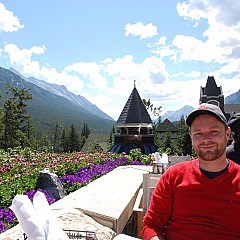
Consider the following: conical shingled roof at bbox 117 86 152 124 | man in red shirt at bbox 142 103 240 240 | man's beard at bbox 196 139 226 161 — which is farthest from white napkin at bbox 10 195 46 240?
conical shingled roof at bbox 117 86 152 124

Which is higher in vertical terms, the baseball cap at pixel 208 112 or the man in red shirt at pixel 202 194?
the baseball cap at pixel 208 112

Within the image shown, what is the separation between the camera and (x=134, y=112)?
21156 mm

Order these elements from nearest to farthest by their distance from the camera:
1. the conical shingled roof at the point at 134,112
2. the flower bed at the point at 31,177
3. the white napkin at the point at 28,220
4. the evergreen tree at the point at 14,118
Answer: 1. the white napkin at the point at 28,220
2. the flower bed at the point at 31,177
3. the conical shingled roof at the point at 134,112
4. the evergreen tree at the point at 14,118

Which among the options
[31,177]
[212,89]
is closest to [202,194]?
[31,177]

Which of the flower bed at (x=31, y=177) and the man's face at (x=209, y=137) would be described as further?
the flower bed at (x=31, y=177)

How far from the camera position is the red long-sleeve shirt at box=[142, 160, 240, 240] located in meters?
2.05

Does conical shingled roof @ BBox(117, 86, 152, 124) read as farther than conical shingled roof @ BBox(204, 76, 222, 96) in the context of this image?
No

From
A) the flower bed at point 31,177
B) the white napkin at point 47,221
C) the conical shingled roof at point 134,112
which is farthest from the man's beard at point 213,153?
the conical shingled roof at point 134,112

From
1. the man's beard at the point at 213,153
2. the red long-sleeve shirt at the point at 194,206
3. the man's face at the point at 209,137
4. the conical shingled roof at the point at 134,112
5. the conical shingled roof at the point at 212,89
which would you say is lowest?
the red long-sleeve shirt at the point at 194,206

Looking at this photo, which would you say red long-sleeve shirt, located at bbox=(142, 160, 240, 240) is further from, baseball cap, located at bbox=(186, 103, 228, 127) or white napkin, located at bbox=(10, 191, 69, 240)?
white napkin, located at bbox=(10, 191, 69, 240)

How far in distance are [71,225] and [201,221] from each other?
967 mm

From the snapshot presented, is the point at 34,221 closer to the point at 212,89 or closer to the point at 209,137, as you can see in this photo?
the point at 209,137

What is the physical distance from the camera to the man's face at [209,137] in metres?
2.09

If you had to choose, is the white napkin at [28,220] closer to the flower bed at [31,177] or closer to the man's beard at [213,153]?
the man's beard at [213,153]
